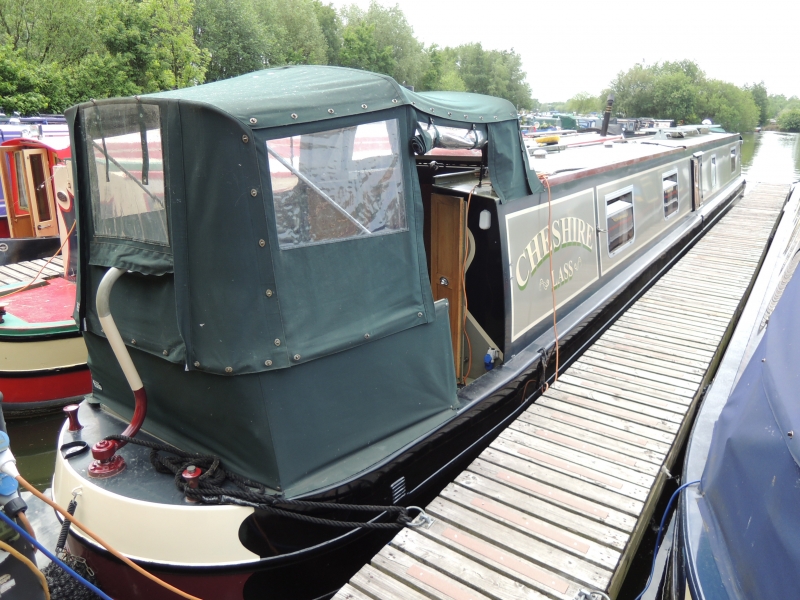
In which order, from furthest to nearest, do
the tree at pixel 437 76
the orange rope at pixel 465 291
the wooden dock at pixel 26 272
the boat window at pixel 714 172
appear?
the tree at pixel 437 76 < the boat window at pixel 714 172 < the wooden dock at pixel 26 272 < the orange rope at pixel 465 291

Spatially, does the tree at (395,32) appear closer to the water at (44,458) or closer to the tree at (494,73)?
the tree at (494,73)

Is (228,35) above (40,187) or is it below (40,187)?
above

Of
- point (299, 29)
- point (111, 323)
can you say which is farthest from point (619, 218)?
point (299, 29)

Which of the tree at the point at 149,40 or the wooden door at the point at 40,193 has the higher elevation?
the tree at the point at 149,40

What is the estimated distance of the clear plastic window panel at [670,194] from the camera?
24.9 ft

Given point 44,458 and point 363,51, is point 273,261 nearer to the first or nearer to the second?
point 44,458

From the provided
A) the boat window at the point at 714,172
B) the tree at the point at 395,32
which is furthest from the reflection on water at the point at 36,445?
the tree at the point at 395,32

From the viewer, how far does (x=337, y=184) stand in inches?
110

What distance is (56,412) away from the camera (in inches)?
235

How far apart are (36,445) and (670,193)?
7.97 metres

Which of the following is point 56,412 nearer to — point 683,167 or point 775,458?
point 775,458

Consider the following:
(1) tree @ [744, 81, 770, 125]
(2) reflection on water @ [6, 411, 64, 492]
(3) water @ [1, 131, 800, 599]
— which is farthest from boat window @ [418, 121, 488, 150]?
(1) tree @ [744, 81, 770, 125]

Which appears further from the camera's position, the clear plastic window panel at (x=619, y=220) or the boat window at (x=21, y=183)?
the boat window at (x=21, y=183)

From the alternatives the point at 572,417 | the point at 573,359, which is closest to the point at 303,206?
the point at 572,417
